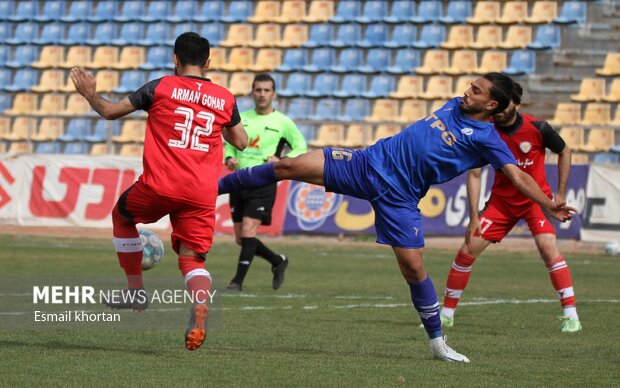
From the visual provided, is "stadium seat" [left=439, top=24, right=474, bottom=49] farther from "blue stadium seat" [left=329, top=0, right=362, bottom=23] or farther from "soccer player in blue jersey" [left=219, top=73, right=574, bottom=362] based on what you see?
"soccer player in blue jersey" [left=219, top=73, right=574, bottom=362]

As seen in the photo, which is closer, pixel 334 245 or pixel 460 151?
pixel 460 151

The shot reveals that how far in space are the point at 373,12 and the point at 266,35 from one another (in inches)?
115

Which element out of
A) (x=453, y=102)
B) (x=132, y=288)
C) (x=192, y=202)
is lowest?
(x=132, y=288)

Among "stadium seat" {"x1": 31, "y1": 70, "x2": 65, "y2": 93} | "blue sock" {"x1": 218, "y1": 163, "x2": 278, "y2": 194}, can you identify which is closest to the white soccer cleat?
"blue sock" {"x1": 218, "y1": 163, "x2": 278, "y2": 194}

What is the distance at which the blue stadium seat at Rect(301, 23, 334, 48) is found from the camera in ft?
97.0

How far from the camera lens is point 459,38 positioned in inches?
1120

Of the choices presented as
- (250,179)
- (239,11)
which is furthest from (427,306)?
(239,11)

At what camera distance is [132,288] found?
841 centimetres

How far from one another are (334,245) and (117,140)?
8.44m

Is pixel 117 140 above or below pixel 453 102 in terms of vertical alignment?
below

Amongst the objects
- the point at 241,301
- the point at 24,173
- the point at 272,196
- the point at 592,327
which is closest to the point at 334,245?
the point at 24,173

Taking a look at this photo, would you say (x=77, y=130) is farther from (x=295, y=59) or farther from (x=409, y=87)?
(x=409, y=87)

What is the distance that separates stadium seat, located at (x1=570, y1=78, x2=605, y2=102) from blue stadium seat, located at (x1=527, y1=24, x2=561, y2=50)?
1740 mm

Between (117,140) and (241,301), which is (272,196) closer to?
(241,301)
